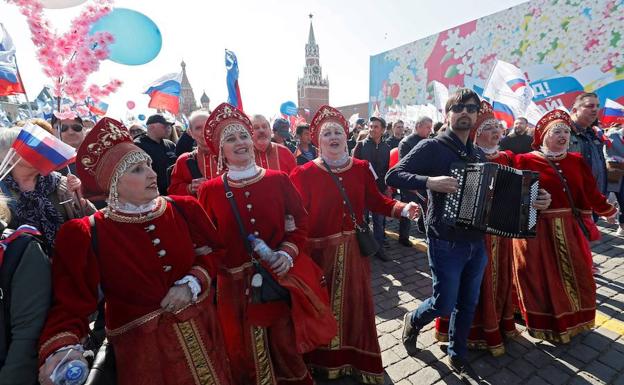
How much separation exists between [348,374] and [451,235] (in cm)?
169

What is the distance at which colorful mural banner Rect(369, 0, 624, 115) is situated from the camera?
15.8 meters

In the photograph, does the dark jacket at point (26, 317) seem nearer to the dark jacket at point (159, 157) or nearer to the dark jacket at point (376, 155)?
the dark jacket at point (159, 157)

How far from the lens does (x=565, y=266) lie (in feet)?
11.6

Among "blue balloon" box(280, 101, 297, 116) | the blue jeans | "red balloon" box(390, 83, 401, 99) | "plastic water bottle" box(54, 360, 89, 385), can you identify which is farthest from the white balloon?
"red balloon" box(390, 83, 401, 99)

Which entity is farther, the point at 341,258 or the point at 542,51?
the point at 542,51

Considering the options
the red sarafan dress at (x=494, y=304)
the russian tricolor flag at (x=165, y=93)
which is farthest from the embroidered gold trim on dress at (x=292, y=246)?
the russian tricolor flag at (x=165, y=93)

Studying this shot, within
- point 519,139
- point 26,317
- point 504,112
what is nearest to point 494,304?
point 26,317

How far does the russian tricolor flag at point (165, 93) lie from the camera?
28.0ft

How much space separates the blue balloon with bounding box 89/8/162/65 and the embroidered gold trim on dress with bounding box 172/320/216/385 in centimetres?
374

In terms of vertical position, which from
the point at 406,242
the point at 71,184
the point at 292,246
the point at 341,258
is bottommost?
the point at 406,242

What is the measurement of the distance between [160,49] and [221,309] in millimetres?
3983

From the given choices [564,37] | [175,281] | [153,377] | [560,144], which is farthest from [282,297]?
[564,37]

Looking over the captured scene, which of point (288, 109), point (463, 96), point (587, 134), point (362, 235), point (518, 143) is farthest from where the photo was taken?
point (288, 109)

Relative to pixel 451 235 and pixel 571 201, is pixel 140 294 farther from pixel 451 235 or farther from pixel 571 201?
pixel 571 201
